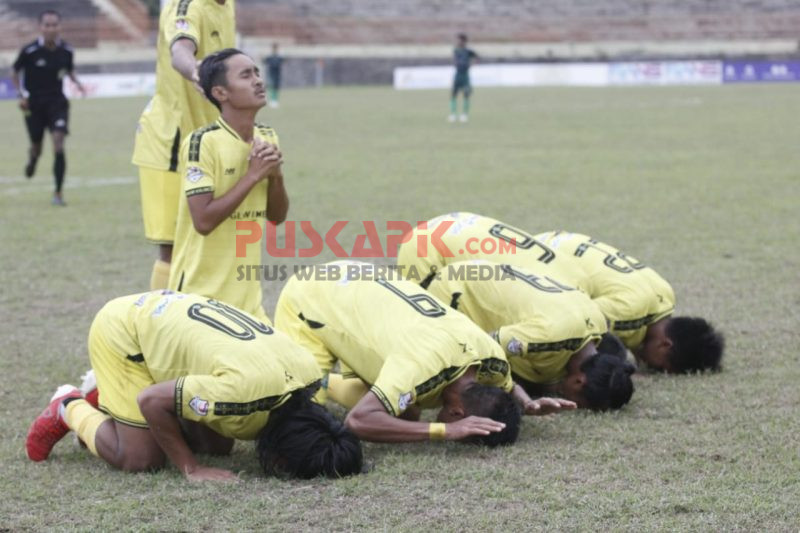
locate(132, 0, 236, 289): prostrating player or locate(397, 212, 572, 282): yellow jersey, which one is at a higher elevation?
locate(132, 0, 236, 289): prostrating player

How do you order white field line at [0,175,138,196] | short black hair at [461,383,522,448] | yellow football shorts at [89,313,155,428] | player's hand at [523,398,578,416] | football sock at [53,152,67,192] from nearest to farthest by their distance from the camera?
yellow football shorts at [89,313,155,428], short black hair at [461,383,522,448], player's hand at [523,398,578,416], football sock at [53,152,67,192], white field line at [0,175,138,196]

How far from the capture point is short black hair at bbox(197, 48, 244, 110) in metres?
5.28

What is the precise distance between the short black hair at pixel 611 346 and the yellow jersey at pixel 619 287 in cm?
37

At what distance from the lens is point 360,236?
33.9ft

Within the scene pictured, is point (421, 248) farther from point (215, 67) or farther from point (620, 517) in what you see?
point (620, 517)

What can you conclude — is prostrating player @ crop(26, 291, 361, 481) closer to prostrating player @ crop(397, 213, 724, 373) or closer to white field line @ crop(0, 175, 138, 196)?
prostrating player @ crop(397, 213, 724, 373)

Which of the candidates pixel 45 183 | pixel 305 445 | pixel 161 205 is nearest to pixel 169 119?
pixel 161 205

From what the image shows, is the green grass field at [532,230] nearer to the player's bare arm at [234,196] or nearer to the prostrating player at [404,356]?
the prostrating player at [404,356]

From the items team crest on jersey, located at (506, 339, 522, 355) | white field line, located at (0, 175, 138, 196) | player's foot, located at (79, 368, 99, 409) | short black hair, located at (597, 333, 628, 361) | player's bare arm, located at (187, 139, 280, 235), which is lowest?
white field line, located at (0, 175, 138, 196)

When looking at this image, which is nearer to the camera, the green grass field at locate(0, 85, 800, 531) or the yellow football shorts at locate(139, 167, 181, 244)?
the green grass field at locate(0, 85, 800, 531)

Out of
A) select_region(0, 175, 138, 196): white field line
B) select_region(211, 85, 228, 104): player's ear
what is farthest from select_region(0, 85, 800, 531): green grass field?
select_region(211, 85, 228, 104): player's ear

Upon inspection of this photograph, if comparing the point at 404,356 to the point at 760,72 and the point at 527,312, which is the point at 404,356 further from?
the point at 760,72

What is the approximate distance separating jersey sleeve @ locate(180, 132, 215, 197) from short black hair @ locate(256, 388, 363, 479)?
4.10 feet

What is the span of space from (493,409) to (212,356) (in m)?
1.15
